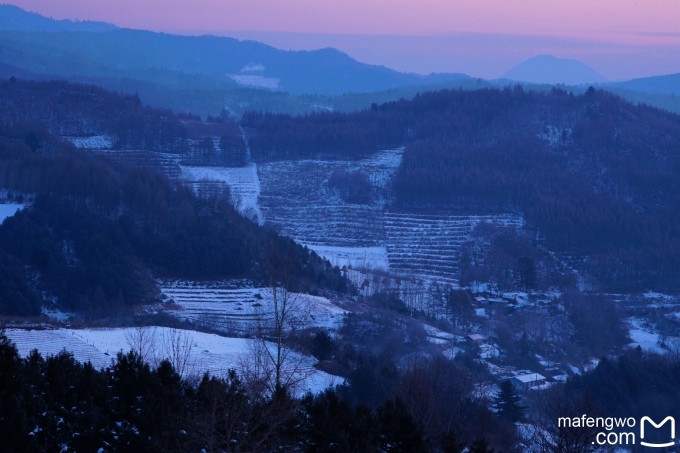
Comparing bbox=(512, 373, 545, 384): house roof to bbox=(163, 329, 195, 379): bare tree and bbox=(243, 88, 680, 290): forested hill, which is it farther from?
bbox=(243, 88, 680, 290): forested hill

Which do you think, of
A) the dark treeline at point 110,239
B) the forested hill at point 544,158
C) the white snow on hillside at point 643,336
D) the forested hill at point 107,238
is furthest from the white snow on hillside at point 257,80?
the white snow on hillside at point 643,336

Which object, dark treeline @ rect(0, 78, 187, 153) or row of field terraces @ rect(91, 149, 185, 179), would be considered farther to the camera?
dark treeline @ rect(0, 78, 187, 153)

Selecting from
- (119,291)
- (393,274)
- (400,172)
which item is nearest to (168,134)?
(400,172)

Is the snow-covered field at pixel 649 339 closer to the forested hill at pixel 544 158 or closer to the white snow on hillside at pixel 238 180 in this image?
the forested hill at pixel 544 158

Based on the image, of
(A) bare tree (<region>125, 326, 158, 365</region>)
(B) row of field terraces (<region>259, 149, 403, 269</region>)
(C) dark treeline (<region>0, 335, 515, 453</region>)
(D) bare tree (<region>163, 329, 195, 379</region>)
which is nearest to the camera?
(C) dark treeline (<region>0, 335, 515, 453</region>)

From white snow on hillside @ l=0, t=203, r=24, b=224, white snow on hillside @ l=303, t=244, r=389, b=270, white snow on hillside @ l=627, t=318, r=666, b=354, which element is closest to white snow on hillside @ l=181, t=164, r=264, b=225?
white snow on hillside @ l=303, t=244, r=389, b=270

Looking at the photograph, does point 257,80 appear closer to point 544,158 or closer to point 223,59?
point 223,59
